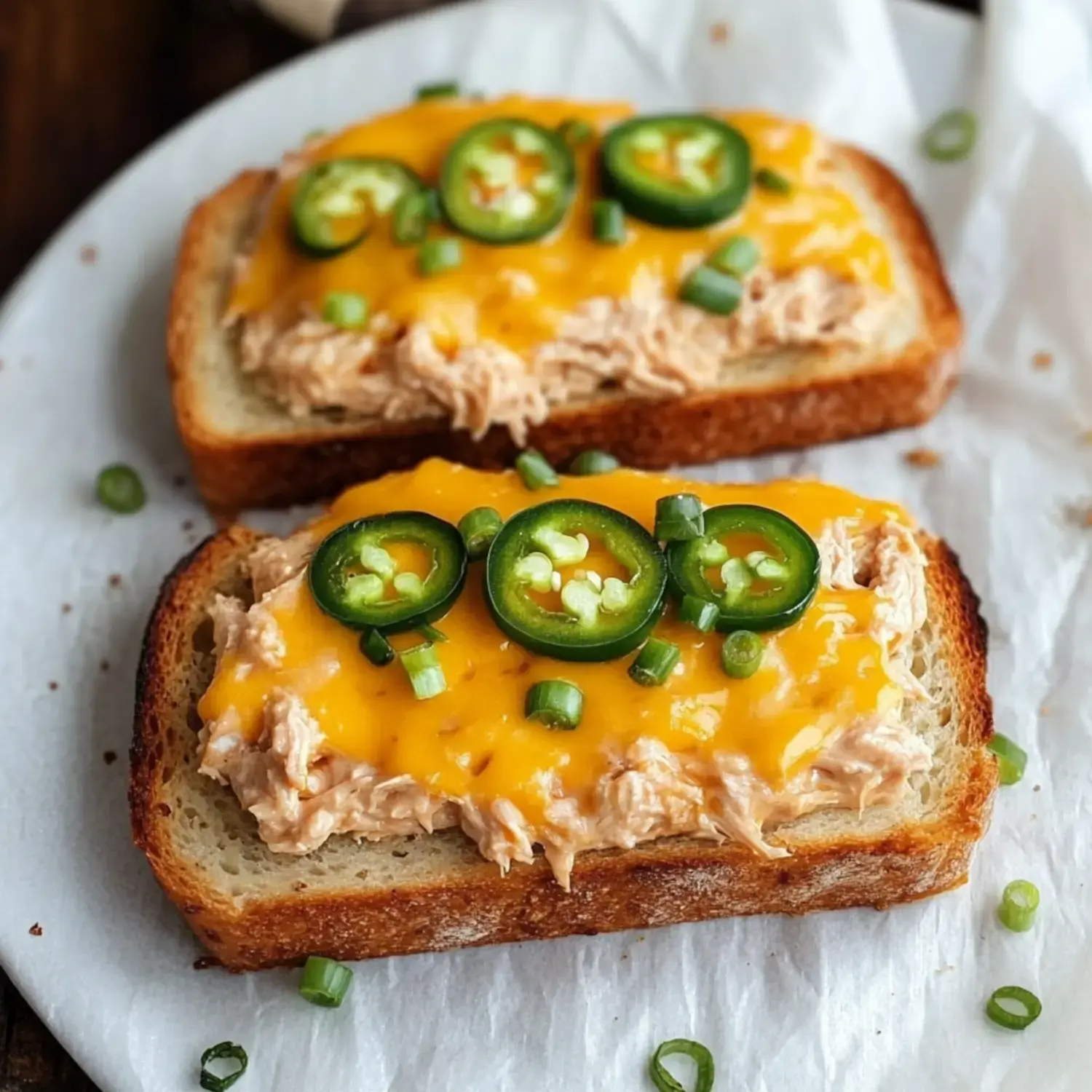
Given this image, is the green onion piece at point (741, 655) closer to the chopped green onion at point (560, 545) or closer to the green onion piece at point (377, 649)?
the chopped green onion at point (560, 545)

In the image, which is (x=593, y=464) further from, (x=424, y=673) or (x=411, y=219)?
(x=424, y=673)

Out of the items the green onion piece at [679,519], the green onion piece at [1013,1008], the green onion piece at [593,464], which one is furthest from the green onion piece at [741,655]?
the green onion piece at [1013,1008]

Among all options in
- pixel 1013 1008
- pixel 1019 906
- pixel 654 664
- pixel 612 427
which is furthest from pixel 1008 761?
pixel 612 427

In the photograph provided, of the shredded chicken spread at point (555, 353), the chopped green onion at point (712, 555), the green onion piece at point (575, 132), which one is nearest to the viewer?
the chopped green onion at point (712, 555)

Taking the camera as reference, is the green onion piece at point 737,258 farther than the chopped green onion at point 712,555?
Yes

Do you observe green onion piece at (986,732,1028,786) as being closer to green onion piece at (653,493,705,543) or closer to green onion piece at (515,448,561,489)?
green onion piece at (653,493,705,543)

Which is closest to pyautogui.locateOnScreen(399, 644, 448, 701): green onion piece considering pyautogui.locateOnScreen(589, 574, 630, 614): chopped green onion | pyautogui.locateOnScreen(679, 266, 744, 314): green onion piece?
pyautogui.locateOnScreen(589, 574, 630, 614): chopped green onion
